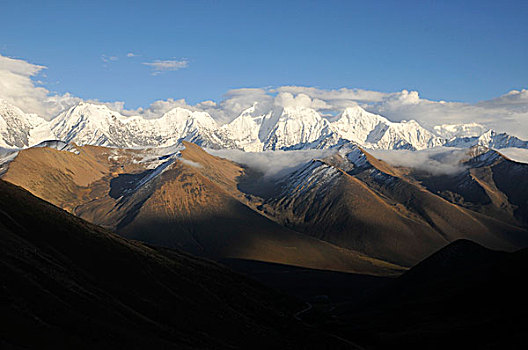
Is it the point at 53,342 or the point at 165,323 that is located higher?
the point at 53,342

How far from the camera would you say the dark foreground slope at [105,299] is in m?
90.7

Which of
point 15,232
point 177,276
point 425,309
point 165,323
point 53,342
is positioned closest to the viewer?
point 53,342

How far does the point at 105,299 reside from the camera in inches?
4547

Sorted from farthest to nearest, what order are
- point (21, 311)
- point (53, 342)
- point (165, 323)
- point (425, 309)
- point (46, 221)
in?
point (425, 309) → point (46, 221) → point (165, 323) → point (21, 311) → point (53, 342)

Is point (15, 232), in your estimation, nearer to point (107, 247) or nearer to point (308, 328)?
point (107, 247)

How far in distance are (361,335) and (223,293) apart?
45986mm

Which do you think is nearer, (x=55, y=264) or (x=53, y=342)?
(x=53, y=342)

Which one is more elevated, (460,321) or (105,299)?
(105,299)

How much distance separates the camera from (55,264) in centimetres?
12219

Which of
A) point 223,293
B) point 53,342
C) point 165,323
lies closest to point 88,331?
point 53,342

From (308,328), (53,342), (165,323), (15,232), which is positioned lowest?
(308,328)

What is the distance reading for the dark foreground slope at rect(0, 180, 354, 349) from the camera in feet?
298

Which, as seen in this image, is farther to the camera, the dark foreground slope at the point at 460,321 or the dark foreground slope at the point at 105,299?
the dark foreground slope at the point at 460,321

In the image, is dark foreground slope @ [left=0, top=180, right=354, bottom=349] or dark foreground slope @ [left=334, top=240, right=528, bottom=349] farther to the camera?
dark foreground slope @ [left=334, top=240, right=528, bottom=349]
